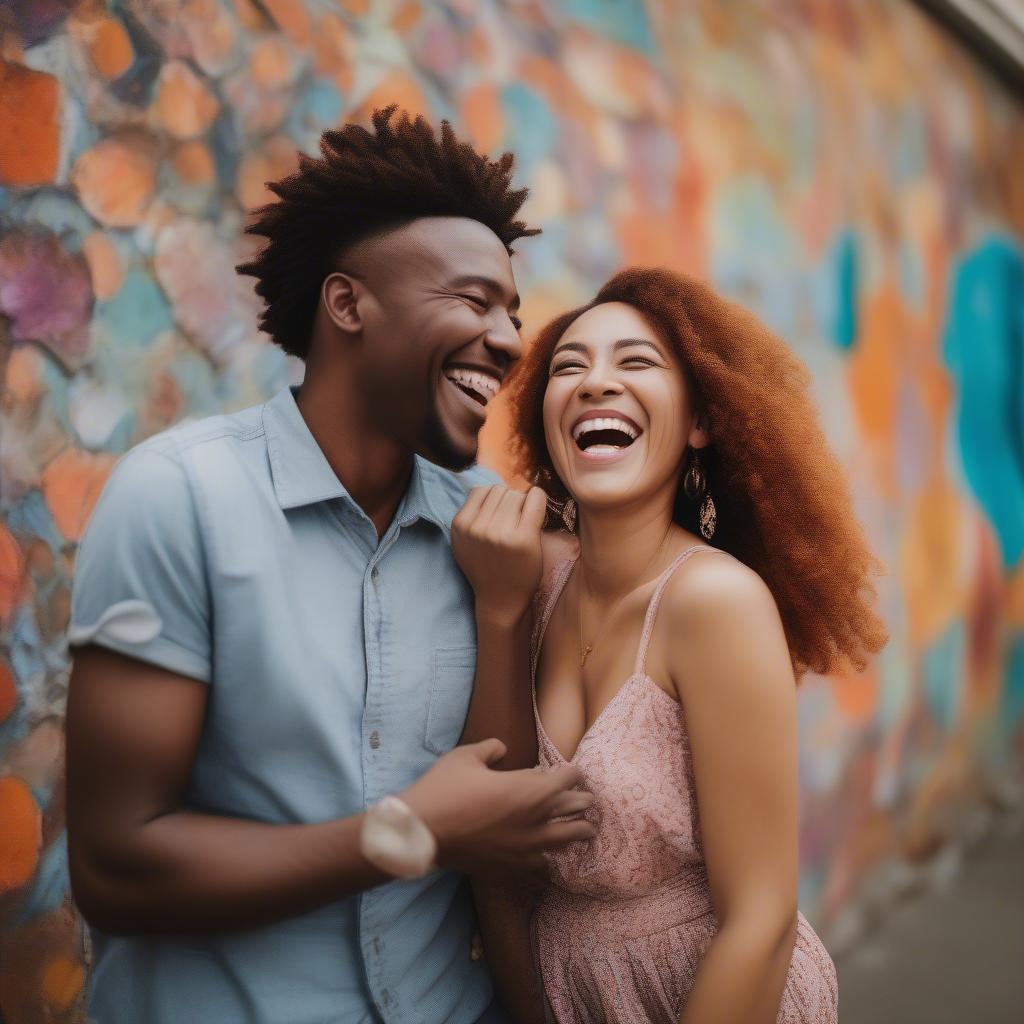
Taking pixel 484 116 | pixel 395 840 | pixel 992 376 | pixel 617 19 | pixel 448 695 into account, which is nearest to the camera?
pixel 395 840

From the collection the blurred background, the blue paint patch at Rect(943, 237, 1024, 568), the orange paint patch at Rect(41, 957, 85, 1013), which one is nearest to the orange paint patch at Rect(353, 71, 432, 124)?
the blurred background

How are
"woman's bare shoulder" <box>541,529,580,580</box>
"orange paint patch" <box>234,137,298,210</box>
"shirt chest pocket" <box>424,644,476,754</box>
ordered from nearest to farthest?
"shirt chest pocket" <box>424,644,476,754</box> → "woman's bare shoulder" <box>541,529,580,580</box> → "orange paint patch" <box>234,137,298,210</box>

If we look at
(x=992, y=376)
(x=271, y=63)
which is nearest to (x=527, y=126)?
(x=271, y=63)

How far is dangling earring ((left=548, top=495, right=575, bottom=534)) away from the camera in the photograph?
97.3 inches

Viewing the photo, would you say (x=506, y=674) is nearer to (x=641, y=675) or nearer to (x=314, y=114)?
(x=641, y=675)

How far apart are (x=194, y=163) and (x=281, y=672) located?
4.29ft

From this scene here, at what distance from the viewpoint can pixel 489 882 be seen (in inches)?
79.6

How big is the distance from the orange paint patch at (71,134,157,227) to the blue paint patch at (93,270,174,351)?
12 centimetres

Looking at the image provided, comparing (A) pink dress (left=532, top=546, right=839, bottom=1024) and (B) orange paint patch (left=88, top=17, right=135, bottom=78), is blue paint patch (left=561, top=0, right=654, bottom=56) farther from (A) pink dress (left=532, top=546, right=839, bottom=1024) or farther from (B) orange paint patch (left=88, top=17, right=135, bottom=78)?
(A) pink dress (left=532, top=546, right=839, bottom=1024)

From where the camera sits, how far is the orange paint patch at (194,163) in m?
2.46

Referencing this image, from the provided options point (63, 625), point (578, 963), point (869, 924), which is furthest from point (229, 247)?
point (869, 924)

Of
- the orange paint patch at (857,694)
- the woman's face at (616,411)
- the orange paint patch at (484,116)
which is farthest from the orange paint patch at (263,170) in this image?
the orange paint patch at (857,694)

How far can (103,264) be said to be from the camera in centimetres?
231

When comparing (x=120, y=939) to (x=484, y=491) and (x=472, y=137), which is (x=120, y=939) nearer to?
(x=484, y=491)
